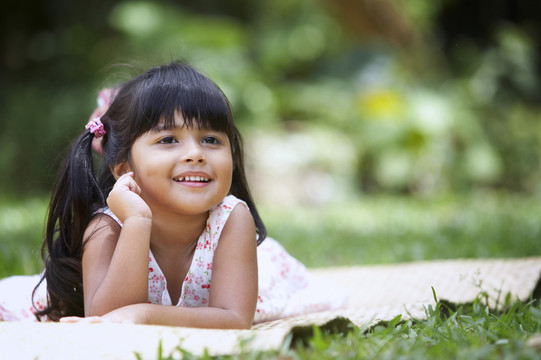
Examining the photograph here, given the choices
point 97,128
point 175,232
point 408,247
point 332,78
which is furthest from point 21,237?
point 332,78

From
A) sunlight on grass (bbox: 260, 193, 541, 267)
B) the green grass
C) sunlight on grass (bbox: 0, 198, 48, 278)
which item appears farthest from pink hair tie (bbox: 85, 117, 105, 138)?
sunlight on grass (bbox: 260, 193, 541, 267)

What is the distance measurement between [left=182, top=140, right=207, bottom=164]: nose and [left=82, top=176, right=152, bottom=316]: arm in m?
0.18

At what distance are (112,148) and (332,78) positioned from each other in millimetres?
6889

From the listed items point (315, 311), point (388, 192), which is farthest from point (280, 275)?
point (388, 192)

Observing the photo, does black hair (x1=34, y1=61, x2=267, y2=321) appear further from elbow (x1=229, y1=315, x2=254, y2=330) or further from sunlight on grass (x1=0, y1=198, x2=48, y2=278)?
sunlight on grass (x1=0, y1=198, x2=48, y2=278)

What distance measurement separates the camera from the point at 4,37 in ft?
29.4

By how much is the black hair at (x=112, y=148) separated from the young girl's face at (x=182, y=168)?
0.12ft

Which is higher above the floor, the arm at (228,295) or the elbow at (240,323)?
the arm at (228,295)

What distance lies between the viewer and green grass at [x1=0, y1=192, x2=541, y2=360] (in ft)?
4.97

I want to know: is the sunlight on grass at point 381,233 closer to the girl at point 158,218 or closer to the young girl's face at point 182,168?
the girl at point 158,218

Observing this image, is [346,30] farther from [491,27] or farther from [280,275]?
[280,275]

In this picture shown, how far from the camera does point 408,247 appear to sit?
12.8ft

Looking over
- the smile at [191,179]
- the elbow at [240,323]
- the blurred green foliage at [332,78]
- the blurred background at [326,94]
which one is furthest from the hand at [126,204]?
the blurred green foliage at [332,78]

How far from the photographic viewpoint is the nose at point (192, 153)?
1.99 meters
